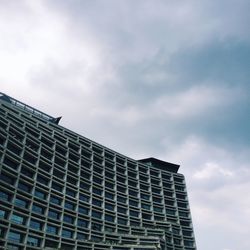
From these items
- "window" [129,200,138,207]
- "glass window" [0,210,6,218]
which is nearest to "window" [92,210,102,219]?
"window" [129,200,138,207]

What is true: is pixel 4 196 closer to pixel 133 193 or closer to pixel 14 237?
pixel 14 237

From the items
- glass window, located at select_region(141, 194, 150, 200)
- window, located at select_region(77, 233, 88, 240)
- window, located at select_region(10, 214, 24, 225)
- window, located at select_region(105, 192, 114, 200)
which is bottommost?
window, located at select_region(10, 214, 24, 225)

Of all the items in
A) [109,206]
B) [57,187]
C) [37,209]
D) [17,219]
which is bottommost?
[17,219]

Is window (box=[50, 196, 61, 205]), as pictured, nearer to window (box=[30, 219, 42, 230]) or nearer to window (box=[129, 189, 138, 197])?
window (box=[30, 219, 42, 230])

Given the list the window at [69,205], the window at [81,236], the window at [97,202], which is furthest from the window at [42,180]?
→ the window at [97,202]

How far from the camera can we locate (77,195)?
88688 mm

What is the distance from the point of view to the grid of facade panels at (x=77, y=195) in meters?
71.4

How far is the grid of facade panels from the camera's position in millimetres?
71375

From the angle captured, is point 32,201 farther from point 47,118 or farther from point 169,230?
point 169,230

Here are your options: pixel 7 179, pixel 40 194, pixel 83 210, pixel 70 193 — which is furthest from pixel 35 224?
pixel 83 210

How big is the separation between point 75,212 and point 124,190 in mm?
26207

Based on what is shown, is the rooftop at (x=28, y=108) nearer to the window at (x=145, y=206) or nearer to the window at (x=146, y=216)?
the window at (x=145, y=206)

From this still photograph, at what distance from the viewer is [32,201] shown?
73.9 m

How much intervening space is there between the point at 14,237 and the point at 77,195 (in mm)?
23680
